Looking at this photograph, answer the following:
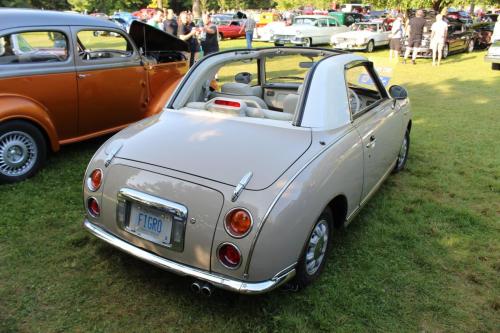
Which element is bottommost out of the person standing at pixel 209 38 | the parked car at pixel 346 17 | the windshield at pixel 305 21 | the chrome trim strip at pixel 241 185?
the chrome trim strip at pixel 241 185

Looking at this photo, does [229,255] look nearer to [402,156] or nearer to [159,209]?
[159,209]

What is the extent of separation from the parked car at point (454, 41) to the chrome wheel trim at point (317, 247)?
15.0m

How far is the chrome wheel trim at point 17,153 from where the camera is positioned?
15.1 feet

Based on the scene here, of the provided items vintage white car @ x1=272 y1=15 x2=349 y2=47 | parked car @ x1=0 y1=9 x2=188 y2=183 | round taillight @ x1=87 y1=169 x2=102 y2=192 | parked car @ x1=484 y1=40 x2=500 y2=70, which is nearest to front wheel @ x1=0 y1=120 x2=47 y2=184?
parked car @ x1=0 y1=9 x2=188 y2=183

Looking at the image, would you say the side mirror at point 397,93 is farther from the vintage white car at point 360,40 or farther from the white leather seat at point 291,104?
the vintage white car at point 360,40

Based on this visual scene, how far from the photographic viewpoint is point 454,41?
17.8 m

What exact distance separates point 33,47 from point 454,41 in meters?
17.3

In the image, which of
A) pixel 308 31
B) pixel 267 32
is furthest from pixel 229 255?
pixel 267 32

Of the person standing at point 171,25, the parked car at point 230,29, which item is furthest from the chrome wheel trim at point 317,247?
the parked car at point 230,29

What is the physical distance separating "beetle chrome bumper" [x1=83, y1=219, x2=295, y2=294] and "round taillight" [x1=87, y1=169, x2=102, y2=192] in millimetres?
378

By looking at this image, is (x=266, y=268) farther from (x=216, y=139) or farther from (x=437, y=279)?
(x=437, y=279)

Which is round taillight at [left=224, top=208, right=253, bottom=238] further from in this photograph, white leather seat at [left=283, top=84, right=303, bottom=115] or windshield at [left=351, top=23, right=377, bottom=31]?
windshield at [left=351, top=23, right=377, bottom=31]

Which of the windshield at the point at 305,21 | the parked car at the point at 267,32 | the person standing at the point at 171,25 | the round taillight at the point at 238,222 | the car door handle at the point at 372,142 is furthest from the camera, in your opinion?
the parked car at the point at 267,32

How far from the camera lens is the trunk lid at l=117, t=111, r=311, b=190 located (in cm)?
271
